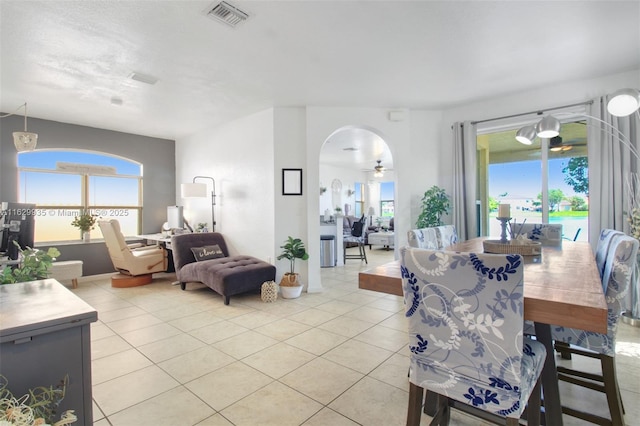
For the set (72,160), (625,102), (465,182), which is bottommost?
(465,182)

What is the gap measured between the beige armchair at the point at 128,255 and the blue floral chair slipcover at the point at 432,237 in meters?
4.48

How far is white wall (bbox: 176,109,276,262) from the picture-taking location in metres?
4.75

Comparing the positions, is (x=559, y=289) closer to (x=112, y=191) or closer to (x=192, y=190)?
(x=192, y=190)

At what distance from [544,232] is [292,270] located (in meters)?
3.04

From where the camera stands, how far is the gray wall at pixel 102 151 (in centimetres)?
482

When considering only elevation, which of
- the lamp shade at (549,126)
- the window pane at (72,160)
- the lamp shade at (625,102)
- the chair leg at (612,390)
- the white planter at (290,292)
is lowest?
the white planter at (290,292)

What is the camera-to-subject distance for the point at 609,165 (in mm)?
3516

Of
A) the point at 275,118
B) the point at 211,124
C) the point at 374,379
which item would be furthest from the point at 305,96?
the point at 374,379

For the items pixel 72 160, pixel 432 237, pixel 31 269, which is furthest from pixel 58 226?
pixel 432 237

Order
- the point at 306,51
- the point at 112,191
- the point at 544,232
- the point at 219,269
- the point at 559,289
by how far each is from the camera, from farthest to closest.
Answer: the point at 112,191 → the point at 219,269 → the point at 544,232 → the point at 306,51 → the point at 559,289

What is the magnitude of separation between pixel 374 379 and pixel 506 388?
3.92 feet

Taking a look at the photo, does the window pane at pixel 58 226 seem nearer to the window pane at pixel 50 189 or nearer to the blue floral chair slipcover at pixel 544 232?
the window pane at pixel 50 189

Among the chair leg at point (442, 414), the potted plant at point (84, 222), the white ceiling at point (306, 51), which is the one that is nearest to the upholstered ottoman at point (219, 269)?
the potted plant at point (84, 222)

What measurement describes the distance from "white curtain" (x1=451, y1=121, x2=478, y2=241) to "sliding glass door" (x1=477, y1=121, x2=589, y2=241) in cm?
35
